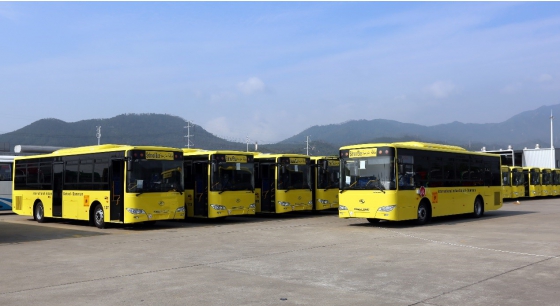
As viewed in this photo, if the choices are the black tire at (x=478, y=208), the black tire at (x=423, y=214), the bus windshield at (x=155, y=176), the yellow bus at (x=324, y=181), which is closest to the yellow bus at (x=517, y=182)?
the black tire at (x=478, y=208)

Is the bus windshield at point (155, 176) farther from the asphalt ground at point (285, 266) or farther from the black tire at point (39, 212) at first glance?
the black tire at point (39, 212)

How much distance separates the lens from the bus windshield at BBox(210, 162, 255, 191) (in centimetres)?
2142

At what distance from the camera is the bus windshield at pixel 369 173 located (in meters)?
18.6

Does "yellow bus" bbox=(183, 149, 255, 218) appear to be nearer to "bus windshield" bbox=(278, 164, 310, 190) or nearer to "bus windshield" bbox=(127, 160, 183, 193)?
"bus windshield" bbox=(127, 160, 183, 193)

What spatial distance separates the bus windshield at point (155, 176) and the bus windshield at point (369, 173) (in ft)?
A: 18.7

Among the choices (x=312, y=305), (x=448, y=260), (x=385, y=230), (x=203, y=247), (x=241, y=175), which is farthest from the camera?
(x=241, y=175)

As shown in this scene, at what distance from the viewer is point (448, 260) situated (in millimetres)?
11484

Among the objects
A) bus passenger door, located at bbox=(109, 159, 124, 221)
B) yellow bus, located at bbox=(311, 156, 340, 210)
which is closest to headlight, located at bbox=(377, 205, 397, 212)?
yellow bus, located at bbox=(311, 156, 340, 210)

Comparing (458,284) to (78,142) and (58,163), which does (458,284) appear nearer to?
(58,163)

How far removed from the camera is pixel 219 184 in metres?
21.4

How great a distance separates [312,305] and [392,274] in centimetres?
275

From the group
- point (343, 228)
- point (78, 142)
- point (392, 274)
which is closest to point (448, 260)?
point (392, 274)

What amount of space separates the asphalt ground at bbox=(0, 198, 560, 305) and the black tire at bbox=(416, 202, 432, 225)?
1216mm

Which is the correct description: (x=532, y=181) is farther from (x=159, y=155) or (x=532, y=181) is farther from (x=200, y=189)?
(x=159, y=155)
